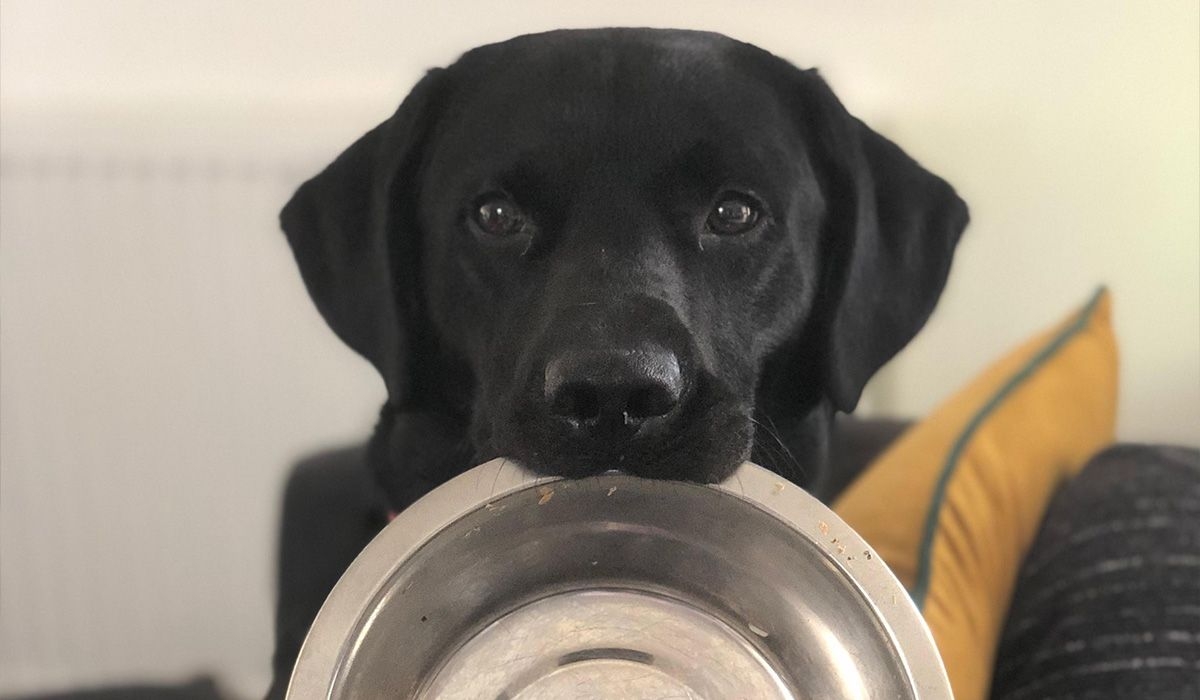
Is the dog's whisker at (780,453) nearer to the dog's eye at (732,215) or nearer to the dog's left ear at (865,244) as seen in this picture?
the dog's left ear at (865,244)

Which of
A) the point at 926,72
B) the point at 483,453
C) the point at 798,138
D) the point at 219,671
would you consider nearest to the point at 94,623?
the point at 219,671

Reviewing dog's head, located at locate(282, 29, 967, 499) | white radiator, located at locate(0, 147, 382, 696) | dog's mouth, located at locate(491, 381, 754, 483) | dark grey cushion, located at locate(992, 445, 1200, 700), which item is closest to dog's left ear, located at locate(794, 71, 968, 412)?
dog's head, located at locate(282, 29, 967, 499)

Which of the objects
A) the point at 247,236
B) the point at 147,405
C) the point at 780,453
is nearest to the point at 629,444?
the point at 780,453

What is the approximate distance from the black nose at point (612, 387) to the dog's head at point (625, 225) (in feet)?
0.25

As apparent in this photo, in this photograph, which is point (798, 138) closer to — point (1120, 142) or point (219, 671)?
point (1120, 142)

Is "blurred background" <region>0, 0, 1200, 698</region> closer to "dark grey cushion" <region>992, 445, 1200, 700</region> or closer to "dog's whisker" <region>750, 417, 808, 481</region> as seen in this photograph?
"dark grey cushion" <region>992, 445, 1200, 700</region>

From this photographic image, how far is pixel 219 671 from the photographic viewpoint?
59.8 inches

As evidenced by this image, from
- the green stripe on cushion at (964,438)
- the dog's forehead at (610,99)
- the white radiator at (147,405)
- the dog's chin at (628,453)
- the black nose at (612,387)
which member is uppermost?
the dog's forehead at (610,99)

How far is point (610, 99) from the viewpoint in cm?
99

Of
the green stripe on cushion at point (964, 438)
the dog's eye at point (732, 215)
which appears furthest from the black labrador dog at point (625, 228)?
the green stripe on cushion at point (964, 438)

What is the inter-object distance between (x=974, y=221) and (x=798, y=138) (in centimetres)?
77

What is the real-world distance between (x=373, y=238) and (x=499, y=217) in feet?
0.41

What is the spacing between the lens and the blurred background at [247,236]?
4.58 ft

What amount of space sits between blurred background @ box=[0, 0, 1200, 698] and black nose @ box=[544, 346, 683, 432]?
61 cm
